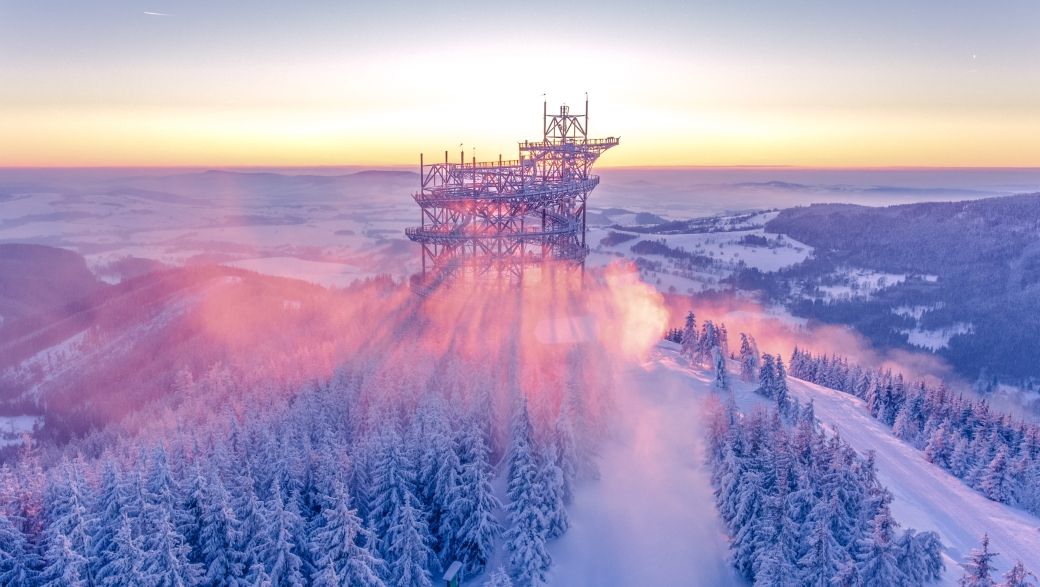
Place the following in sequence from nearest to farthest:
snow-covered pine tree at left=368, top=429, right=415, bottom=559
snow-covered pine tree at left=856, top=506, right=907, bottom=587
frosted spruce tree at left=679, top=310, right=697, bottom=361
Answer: snow-covered pine tree at left=856, top=506, right=907, bottom=587 < snow-covered pine tree at left=368, top=429, right=415, bottom=559 < frosted spruce tree at left=679, top=310, right=697, bottom=361

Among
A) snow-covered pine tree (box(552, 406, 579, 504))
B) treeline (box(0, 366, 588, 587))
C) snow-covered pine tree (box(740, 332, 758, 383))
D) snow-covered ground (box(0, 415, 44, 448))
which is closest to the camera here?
treeline (box(0, 366, 588, 587))

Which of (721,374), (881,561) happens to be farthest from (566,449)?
(721,374)

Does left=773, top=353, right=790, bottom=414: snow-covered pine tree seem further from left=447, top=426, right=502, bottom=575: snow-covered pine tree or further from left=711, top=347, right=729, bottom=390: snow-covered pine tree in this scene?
left=447, top=426, right=502, bottom=575: snow-covered pine tree

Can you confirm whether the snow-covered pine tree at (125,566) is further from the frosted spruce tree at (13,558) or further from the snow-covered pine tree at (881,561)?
the snow-covered pine tree at (881,561)

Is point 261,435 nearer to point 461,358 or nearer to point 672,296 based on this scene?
point 461,358

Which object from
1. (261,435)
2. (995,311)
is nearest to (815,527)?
(261,435)

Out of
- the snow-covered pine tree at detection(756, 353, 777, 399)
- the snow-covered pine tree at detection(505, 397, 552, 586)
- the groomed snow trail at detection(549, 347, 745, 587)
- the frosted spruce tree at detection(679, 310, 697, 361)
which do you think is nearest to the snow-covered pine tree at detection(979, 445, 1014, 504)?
the snow-covered pine tree at detection(756, 353, 777, 399)
